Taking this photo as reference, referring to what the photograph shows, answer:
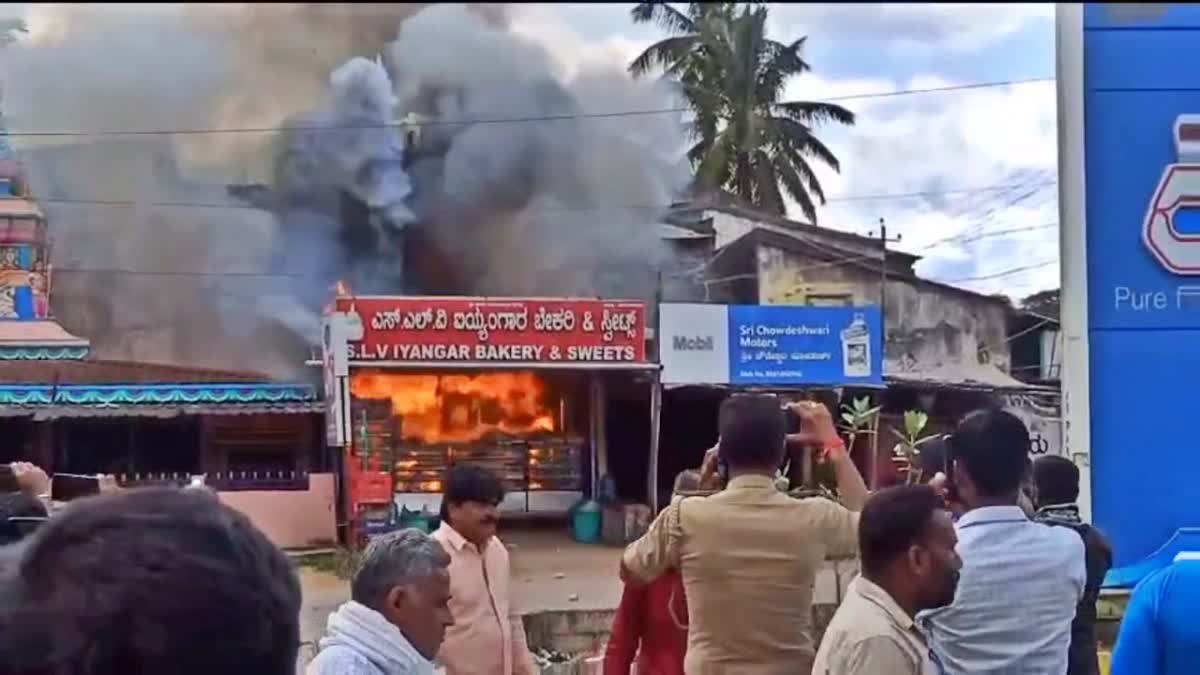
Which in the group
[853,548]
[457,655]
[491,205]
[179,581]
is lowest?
[457,655]

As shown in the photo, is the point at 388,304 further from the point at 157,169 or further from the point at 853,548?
the point at 853,548

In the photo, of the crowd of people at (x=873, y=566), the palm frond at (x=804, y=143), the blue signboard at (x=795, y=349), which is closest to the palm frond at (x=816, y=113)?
the palm frond at (x=804, y=143)

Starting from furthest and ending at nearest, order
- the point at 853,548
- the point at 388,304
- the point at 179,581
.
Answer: the point at 388,304
the point at 853,548
the point at 179,581

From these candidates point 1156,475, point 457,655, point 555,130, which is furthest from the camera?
point 555,130

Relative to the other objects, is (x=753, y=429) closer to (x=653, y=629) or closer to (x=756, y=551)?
(x=756, y=551)

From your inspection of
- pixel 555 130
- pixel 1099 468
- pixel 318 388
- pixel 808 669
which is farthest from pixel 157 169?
pixel 808 669

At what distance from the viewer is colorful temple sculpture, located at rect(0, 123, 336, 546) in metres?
9.55

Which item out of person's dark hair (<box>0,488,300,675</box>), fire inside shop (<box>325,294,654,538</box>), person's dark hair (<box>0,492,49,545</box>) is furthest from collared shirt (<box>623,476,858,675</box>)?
fire inside shop (<box>325,294,654,538</box>)

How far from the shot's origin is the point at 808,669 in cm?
309

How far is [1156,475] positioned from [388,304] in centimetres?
877

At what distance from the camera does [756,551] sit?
3061 mm

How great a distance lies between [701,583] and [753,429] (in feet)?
1.17

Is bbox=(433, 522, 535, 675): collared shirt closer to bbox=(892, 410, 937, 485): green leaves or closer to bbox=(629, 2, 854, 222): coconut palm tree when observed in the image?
bbox=(892, 410, 937, 485): green leaves

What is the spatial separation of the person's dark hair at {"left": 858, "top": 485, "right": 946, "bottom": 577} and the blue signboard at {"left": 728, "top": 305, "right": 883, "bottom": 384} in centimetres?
966
